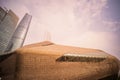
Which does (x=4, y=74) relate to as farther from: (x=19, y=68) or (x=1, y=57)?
(x=19, y=68)

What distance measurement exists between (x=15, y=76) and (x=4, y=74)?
2.76 m

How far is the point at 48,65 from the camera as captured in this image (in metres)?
8.29

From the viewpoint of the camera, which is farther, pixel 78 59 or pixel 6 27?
pixel 6 27

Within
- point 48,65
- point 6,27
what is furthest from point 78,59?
point 6,27

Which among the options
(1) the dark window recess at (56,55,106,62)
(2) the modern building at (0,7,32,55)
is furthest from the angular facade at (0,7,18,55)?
(1) the dark window recess at (56,55,106,62)

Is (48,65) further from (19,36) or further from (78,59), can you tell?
(19,36)

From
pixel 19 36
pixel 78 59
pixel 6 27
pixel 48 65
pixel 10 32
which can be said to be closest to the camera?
pixel 48 65

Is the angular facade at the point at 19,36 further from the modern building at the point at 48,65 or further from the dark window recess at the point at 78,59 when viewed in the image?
the dark window recess at the point at 78,59

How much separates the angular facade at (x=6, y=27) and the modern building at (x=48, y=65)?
5308cm

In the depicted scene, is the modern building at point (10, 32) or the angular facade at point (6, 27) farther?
the modern building at point (10, 32)

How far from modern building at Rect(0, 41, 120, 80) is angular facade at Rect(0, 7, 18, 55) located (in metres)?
53.1

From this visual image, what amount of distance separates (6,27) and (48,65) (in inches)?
2431

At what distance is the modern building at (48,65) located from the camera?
25.7ft

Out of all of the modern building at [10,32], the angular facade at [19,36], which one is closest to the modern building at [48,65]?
the modern building at [10,32]
